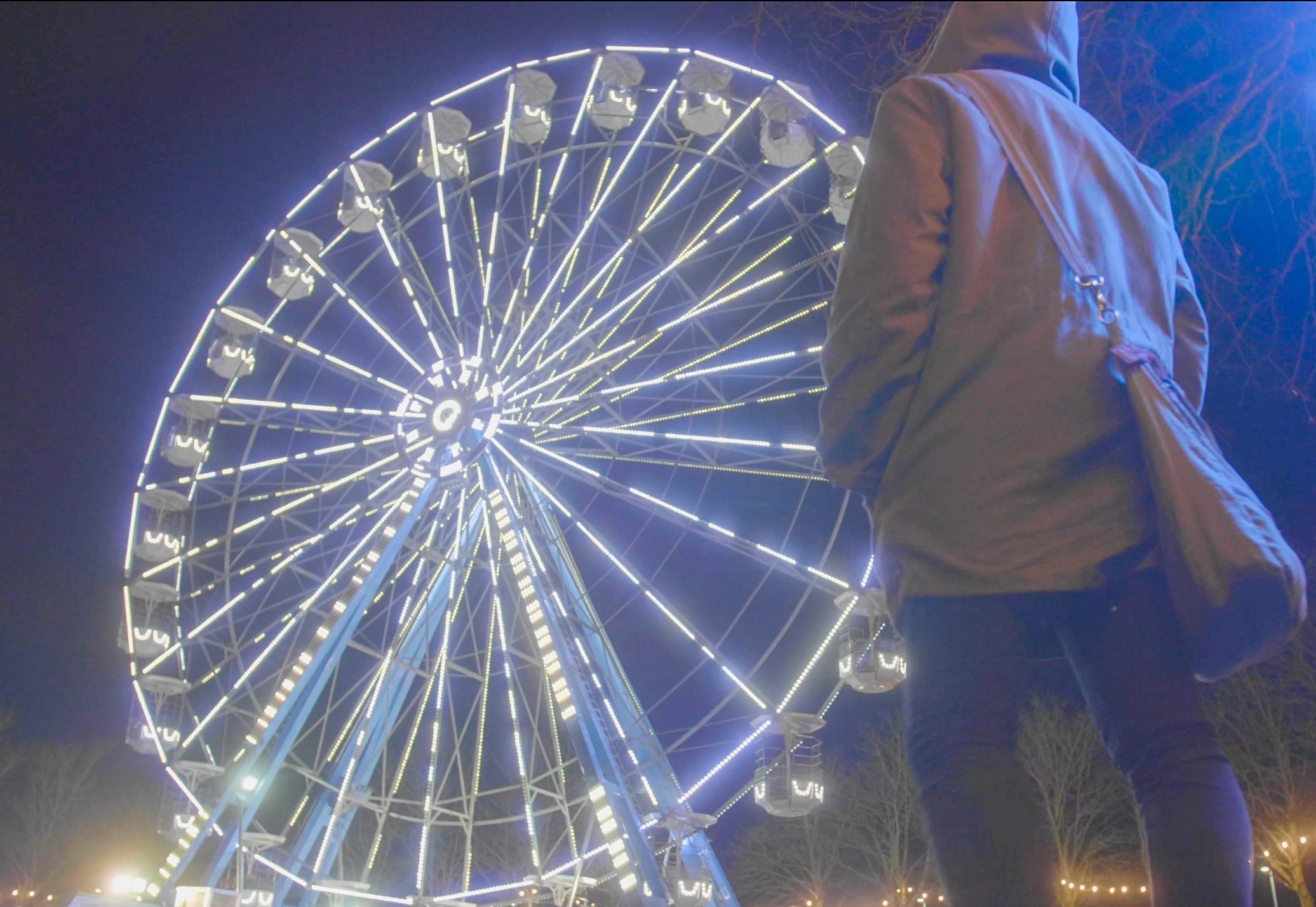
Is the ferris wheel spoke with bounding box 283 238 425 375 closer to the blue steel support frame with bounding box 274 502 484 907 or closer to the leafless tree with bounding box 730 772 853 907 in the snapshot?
the blue steel support frame with bounding box 274 502 484 907

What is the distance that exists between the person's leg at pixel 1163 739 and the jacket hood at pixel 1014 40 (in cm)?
95

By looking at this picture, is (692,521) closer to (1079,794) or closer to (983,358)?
(983,358)

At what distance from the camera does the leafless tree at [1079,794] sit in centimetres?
2242

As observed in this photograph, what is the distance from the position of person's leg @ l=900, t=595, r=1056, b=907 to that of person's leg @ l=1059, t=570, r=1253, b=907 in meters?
0.12

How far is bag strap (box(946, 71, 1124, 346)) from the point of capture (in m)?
1.54

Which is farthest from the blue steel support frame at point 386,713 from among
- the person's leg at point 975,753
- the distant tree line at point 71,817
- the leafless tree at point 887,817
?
the distant tree line at point 71,817

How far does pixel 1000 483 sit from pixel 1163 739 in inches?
15.3

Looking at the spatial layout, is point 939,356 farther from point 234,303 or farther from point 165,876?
point 234,303

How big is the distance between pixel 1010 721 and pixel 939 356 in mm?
523

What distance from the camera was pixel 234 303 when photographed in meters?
13.6

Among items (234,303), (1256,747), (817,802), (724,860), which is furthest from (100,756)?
(1256,747)

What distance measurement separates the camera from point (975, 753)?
1368 mm

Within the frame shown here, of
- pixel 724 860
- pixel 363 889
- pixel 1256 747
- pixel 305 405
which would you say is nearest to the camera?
pixel 363 889

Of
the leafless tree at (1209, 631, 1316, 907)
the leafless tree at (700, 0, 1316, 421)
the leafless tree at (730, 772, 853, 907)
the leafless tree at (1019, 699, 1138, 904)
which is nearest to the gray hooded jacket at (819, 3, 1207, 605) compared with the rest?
the leafless tree at (700, 0, 1316, 421)
